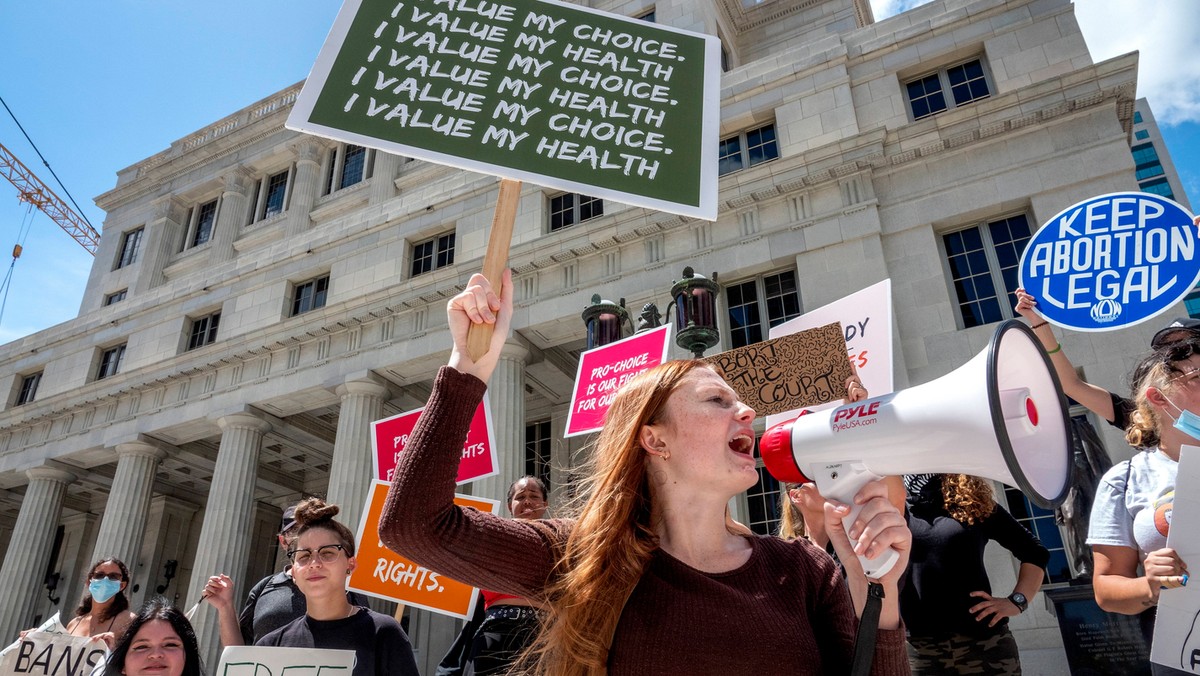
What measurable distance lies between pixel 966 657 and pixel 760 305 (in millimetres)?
11376

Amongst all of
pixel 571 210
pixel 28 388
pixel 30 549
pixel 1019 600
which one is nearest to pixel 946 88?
pixel 571 210

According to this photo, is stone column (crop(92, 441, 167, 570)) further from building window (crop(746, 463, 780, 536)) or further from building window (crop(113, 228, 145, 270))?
building window (crop(746, 463, 780, 536))

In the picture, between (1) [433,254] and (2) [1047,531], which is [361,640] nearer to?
(2) [1047,531]

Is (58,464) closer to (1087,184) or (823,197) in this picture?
(823,197)

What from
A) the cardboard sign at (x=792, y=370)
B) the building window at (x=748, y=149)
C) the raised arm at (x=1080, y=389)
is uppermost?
the building window at (x=748, y=149)

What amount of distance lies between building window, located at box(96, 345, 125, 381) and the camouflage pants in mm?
27350

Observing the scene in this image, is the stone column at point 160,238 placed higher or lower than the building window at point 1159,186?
lower

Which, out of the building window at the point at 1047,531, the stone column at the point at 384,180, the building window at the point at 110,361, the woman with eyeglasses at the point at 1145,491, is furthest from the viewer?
the stone column at the point at 384,180

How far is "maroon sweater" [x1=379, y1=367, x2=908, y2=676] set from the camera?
1.70 meters

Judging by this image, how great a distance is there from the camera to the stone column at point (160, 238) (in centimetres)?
2766

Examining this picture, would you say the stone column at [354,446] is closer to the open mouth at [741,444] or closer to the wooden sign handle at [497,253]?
the wooden sign handle at [497,253]

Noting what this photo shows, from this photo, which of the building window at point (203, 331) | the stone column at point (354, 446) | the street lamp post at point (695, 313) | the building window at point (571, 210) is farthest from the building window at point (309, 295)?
the street lamp post at point (695, 313)

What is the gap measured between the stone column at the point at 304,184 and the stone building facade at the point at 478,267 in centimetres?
11

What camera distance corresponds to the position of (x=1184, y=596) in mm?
2496
